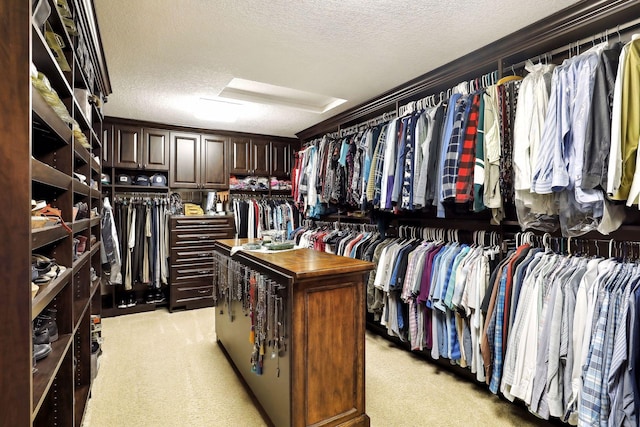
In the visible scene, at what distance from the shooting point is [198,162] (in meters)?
4.62

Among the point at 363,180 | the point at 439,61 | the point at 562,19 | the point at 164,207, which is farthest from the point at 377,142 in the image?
the point at 164,207

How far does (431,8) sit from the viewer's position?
1.92 metres

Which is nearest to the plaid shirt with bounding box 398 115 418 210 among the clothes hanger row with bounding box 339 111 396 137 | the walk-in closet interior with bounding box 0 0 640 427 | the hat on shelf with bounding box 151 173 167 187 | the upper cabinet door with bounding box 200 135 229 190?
the walk-in closet interior with bounding box 0 0 640 427

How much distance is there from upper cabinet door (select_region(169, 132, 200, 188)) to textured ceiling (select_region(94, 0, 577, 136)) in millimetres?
1189

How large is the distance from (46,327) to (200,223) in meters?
3.06

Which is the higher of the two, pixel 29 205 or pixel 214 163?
pixel 214 163

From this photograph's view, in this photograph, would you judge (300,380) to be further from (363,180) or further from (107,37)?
(107,37)

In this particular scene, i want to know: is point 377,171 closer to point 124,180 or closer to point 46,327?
point 46,327

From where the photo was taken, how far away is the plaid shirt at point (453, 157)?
87.3 inches

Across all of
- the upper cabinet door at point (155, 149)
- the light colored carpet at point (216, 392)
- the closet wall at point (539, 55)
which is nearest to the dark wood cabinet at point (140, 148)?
the upper cabinet door at point (155, 149)

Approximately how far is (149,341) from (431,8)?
3582 millimetres

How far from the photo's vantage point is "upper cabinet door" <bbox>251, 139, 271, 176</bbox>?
16.5 ft

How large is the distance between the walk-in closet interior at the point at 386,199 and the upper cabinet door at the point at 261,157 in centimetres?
160

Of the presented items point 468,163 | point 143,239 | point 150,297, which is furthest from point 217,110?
point 468,163
